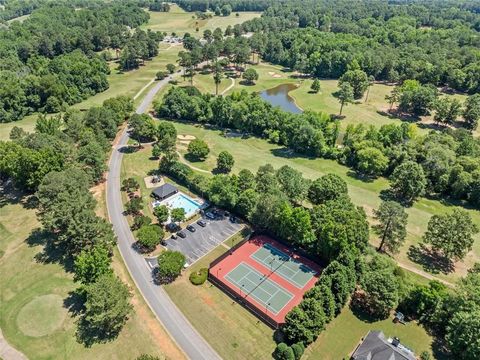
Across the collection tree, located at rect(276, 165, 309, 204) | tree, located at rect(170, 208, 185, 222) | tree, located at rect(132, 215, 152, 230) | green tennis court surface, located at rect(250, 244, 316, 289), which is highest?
tree, located at rect(276, 165, 309, 204)

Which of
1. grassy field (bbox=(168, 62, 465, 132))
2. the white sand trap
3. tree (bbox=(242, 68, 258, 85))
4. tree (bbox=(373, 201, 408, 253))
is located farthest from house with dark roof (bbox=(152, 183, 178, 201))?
tree (bbox=(242, 68, 258, 85))

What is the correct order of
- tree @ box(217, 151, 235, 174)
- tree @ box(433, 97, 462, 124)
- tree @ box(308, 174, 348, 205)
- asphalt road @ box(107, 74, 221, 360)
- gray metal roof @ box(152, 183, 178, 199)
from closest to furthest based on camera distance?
1. asphalt road @ box(107, 74, 221, 360)
2. tree @ box(308, 174, 348, 205)
3. gray metal roof @ box(152, 183, 178, 199)
4. tree @ box(217, 151, 235, 174)
5. tree @ box(433, 97, 462, 124)

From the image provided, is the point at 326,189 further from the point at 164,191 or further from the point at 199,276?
the point at 164,191

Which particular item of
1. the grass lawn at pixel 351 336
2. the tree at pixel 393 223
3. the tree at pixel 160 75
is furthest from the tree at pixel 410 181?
the tree at pixel 160 75

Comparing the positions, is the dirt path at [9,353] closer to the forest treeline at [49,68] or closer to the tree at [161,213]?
the tree at [161,213]

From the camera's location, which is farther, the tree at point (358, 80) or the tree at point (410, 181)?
the tree at point (358, 80)

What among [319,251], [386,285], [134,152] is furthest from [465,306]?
[134,152]

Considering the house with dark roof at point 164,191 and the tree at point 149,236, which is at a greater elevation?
the tree at point 149,236

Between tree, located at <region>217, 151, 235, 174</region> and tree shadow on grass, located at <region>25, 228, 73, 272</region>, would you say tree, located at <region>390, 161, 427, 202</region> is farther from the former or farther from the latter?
tree shadow on grass, located at <region>25, 228, 73, 272</region>
